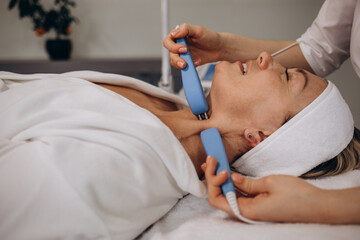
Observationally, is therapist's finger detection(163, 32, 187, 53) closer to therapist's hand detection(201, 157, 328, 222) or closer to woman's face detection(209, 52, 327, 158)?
woman's face detection(209, 52, 327, 158)

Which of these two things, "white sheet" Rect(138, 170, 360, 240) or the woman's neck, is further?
the woman's neck

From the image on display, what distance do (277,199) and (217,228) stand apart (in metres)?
0.17

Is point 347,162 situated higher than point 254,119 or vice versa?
point 254,119

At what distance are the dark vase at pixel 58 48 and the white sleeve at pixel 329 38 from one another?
7.19 feet

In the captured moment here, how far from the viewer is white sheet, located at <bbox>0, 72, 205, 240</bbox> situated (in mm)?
669

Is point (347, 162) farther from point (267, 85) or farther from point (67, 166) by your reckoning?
point (67, 166)

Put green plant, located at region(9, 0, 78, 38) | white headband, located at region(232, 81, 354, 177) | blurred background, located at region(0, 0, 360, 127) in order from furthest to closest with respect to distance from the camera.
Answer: blurred background, located at region(0, 0, 360, 127)
green plant, located at region(9, 0, 78, 38)
white headband, located at region(232, 81, 354, 177)

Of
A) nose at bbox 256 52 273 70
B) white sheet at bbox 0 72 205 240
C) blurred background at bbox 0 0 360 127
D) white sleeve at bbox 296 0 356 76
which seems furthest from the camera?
blurred background at bbox 0 0 360 127

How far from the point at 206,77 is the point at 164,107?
759mm

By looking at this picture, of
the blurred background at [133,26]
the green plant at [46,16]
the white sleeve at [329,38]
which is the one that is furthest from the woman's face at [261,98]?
the green plant at [46,16]

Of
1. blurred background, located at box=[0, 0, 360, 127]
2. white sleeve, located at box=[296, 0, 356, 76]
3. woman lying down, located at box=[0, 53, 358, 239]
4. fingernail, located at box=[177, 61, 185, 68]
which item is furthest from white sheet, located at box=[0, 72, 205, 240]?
blurred background, located at box=[0, 0, 360, 127]

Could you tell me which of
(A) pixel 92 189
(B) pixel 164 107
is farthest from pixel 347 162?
(A) pixel 92 189

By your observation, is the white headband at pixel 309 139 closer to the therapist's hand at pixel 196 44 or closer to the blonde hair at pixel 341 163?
the blonde hair at pixel 341 163

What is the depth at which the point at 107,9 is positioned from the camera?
293 cm
